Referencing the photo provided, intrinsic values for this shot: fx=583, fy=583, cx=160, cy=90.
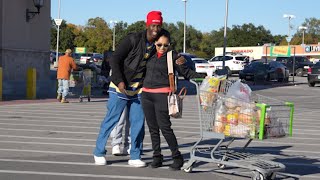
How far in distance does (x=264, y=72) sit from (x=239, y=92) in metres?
32.4

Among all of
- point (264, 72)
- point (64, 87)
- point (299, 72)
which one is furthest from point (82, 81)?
point (299, 72)

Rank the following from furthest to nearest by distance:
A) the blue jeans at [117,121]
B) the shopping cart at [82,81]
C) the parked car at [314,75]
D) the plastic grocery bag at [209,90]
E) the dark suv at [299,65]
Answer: the dark suv at [299,65] < the parked car at [314,75] < the shopping cart at [82,81] < the blue jeans at [117,121] < the plastic grocery bag at [209,90]

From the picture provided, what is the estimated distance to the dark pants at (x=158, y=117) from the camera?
774 cm

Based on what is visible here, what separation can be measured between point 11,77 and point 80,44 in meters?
69.8

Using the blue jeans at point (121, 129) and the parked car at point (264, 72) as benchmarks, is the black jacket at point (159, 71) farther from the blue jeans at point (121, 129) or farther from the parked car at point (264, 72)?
the parked car at point (264, 72)

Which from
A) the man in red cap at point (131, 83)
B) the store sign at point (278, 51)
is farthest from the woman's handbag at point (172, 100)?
the store sign at point (278, 51)

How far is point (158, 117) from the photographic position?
307 inches

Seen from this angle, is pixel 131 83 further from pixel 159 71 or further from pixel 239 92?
pixel 239 92

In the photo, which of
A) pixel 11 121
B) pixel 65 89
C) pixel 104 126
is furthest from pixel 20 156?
pixel 65 89

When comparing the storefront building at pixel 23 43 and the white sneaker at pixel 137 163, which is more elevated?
the storefront building at pixel 23 43

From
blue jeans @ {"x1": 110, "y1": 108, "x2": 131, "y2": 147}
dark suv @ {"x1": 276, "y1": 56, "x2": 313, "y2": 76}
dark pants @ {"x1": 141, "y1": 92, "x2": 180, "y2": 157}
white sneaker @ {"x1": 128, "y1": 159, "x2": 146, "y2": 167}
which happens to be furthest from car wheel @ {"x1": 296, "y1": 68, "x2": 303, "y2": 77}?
dark pants @ {"x1": 141, "y1": 92, "x2": 180, "y2": 157}

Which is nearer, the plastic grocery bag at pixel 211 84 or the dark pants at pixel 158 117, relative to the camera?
the plastic grocery bag at pixel 211 84

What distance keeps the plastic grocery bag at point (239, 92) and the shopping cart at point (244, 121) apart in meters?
0.08

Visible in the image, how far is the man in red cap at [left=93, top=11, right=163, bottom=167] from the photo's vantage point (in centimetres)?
785
